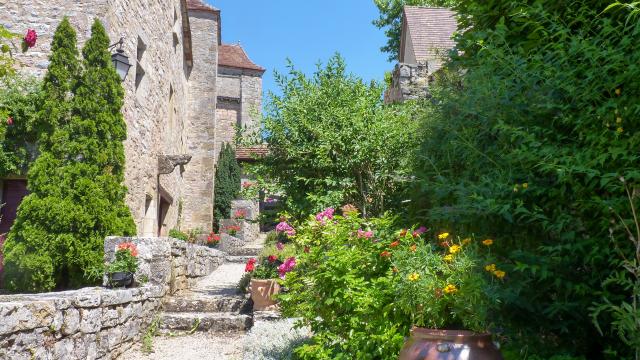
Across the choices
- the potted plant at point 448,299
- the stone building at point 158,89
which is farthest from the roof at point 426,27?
the potted plant at point 448,299

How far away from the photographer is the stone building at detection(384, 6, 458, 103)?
1038 centimetres

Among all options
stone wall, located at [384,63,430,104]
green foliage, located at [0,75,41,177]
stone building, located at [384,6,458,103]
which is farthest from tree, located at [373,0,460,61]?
green foliage, located at [0,75,41,177]

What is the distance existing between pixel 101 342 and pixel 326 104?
15.1 feet

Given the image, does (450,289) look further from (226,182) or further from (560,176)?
(226,182)

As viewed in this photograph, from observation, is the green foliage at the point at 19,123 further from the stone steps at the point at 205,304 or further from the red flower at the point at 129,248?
the stone steps at the point at 205,304

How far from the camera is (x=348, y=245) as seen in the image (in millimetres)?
4434

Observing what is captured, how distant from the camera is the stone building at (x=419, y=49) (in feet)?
34.0

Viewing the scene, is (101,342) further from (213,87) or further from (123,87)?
(213,87)

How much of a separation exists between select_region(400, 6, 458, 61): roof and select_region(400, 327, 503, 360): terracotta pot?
10.9 meters

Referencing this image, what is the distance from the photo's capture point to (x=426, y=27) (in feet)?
47.8

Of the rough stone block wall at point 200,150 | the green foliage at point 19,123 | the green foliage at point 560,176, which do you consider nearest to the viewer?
the green foliage at point 560,176

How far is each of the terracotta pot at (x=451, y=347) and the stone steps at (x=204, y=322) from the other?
14.4ft

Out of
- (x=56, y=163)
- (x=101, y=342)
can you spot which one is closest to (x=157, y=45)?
(x=56, y=163)

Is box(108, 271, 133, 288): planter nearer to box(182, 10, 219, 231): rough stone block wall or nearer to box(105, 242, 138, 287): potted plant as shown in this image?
box(105, 242, 138, 287): potted plant
